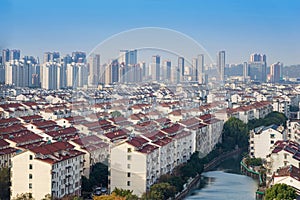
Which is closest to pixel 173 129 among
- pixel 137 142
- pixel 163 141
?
pixel 163 141

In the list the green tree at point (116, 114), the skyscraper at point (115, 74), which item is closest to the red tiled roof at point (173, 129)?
the green tree at point (116, 114)

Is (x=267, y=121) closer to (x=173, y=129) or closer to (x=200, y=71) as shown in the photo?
(x=173, y=129)

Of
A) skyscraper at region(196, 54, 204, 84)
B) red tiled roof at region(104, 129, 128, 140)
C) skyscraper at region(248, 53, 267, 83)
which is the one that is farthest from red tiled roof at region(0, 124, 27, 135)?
skyscraper at region(248, 53, 267, 83)

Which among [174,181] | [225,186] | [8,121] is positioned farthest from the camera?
[8,121]

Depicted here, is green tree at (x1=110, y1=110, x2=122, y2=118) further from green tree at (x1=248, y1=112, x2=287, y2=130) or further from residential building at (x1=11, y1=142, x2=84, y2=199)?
residential building at (x1=11, y1=142, x2=84, y2=199)

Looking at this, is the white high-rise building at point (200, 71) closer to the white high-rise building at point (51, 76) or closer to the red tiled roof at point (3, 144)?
the white high-rise building at point (51, 76)

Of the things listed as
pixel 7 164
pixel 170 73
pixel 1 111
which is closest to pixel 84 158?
pixel 7 164
